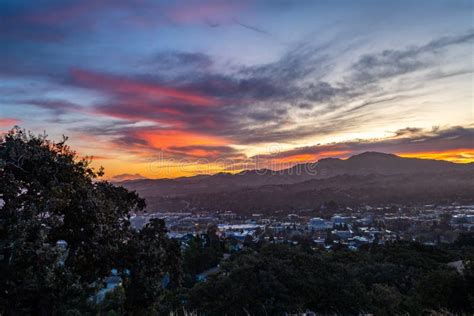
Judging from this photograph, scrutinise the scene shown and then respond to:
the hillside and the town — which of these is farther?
the hillside

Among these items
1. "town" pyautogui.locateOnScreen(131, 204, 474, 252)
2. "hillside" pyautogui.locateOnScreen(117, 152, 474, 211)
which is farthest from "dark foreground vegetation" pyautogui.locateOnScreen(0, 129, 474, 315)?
"hillside" pyautogui.locateOnScreen(117, 152, 474, 211)

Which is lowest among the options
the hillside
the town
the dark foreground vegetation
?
the town

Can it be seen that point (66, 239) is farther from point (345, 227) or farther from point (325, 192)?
point (325, 192)

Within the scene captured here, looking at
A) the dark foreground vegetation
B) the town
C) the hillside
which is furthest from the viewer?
the hillside

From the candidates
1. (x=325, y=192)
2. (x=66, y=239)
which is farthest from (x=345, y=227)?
(x=66, y=239)

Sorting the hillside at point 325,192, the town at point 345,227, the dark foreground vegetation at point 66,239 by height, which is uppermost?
the dark foreground vegetation at point 66,239

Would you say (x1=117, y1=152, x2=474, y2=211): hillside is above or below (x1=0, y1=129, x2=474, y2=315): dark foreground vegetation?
below

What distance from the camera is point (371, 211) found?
348 feet

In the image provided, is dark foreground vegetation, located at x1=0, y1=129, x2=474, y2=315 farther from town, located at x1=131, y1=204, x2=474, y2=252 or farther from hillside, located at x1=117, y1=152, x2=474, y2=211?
hillside, located at x1=117, y1=152, x2=474, y2=211

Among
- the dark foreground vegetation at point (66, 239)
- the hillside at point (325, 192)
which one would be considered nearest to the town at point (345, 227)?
the hillside at point (325, 192)

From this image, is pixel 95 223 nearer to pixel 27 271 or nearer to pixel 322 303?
pixel 27 271

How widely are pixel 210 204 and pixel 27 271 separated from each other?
13028 cm

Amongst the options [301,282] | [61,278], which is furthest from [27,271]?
[301,282]

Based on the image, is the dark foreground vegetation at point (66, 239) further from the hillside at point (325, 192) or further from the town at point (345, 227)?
the hillside at point (325, 192)
